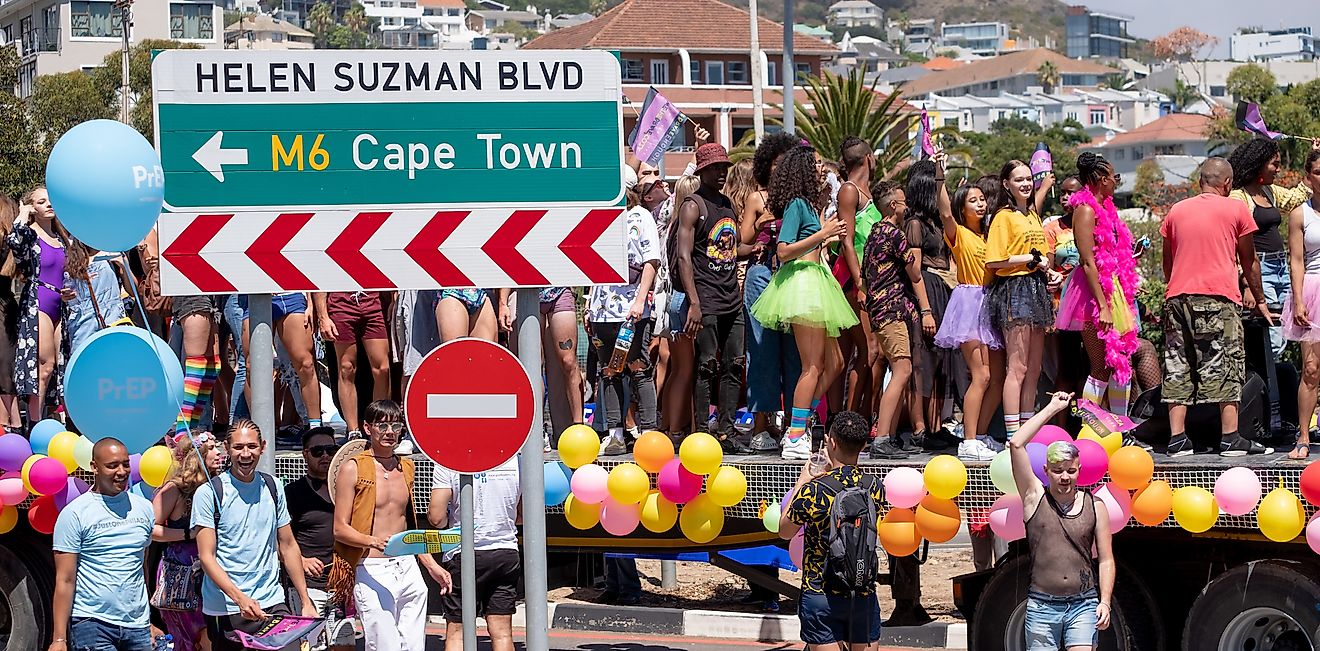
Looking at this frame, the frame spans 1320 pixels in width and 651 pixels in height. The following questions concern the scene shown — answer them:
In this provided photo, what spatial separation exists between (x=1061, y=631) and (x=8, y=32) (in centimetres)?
9573

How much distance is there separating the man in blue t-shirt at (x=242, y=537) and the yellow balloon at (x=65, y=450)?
1.69m

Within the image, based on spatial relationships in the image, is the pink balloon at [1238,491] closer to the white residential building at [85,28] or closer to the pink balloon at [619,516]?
the pink balloon at [619,516]

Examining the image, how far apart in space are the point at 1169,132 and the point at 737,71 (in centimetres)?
7398

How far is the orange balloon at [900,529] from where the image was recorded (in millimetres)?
8578

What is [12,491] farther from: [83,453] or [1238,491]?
[1238,491]

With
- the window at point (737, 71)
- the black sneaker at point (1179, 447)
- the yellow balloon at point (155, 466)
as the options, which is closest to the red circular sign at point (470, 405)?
the yellow balloon at point (155, 466)

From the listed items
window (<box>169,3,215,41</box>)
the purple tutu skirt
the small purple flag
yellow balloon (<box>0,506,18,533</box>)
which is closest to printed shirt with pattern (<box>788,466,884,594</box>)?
the purple tutu skirt

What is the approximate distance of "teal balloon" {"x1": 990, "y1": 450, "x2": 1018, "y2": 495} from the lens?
26.9 ft

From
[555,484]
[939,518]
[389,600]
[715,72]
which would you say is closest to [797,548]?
[939,518]

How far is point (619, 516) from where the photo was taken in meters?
8.87

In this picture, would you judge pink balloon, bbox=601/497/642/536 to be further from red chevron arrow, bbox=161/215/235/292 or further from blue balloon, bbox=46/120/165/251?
red chevron arrow, bbox=161/215/235/292

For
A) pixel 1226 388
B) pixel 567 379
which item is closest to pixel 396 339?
pixel 567 379

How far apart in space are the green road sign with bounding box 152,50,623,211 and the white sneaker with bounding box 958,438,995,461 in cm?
344

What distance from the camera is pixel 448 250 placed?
6.28m
